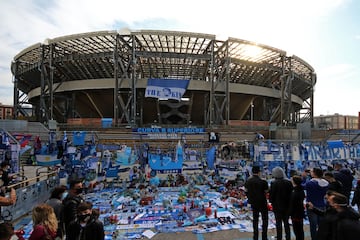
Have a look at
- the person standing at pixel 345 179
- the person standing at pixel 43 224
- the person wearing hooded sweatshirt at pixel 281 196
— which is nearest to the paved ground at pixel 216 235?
the person wearing hooded sweatshirt at pixel 281 196

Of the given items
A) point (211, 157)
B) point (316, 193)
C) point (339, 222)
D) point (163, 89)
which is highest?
point (163, 89)

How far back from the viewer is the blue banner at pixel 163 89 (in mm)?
25547

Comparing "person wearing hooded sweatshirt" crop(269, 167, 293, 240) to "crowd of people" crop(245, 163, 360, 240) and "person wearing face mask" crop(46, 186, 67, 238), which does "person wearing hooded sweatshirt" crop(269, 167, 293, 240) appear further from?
"person wearing face mask" crop(46, 186, 67, 238)

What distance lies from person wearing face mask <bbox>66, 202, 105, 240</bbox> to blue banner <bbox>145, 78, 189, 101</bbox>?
22.7 meters

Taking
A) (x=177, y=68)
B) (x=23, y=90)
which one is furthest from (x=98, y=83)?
(x=23, y=90)

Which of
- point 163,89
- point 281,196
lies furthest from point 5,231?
point 163,89

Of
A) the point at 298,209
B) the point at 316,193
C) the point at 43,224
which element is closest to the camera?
the point at 43,224

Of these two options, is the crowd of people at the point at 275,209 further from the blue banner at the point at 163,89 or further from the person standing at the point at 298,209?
the blue banner at the point at 163,89

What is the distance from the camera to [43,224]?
290 cm

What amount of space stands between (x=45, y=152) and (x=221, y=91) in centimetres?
2381

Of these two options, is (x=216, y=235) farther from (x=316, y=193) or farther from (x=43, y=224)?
(x=43, y=224)

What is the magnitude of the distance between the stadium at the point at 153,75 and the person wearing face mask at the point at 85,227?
22.5m

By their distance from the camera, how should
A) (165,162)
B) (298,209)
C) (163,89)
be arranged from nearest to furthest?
(298,209), (165,162), (163,89)

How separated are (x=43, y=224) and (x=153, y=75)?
35.7m
